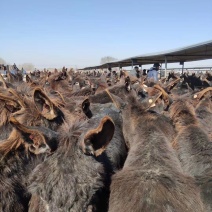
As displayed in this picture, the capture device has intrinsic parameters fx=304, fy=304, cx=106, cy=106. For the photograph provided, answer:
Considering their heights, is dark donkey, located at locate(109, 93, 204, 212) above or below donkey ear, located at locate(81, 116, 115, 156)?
below

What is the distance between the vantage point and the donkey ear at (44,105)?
458 cm

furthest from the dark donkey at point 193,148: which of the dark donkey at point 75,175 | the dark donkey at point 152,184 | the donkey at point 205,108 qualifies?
the dark donkey at point 75,175

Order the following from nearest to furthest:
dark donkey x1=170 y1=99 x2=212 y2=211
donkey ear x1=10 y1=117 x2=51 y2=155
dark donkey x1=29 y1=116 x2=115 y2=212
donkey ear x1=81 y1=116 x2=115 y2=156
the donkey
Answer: dark donkey x1=29 y1=116 x2=115 y2=212 → donkey ear x1=81 y1=116 x2=115 y2=156 → donkey ear x1=10 y1=117 x2=51 y2=155 → dark donkey x1=170 y1=99 x2=212 y2=211 → the donkey

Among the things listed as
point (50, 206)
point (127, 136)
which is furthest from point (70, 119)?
point (50, 206)

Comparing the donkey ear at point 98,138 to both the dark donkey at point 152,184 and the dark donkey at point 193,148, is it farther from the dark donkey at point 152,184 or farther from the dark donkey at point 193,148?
the dark donkey at point 193,148

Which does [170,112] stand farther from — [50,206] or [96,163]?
[50,206]

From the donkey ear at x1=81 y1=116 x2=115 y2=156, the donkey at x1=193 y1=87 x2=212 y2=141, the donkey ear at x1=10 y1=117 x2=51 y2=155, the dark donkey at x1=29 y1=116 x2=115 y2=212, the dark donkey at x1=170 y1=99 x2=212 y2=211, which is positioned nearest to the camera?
the dark donkey at x1=29 y1=116 x2=115 y2=212

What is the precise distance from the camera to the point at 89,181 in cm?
288

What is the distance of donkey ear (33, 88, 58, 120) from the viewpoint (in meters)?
4.58

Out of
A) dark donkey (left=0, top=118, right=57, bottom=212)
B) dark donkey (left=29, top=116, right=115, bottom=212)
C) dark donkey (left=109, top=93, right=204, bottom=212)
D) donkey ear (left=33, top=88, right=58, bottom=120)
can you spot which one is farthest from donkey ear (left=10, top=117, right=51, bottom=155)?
donkey ear (left=33, top=88, right=58, bottom=120)

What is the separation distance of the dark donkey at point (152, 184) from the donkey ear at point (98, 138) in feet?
1.78

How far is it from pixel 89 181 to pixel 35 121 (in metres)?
1.88

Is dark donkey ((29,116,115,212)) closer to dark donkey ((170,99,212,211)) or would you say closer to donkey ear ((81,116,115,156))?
donkey ear ((81,116,115,156))

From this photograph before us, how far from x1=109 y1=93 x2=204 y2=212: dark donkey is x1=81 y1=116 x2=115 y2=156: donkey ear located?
54cm
